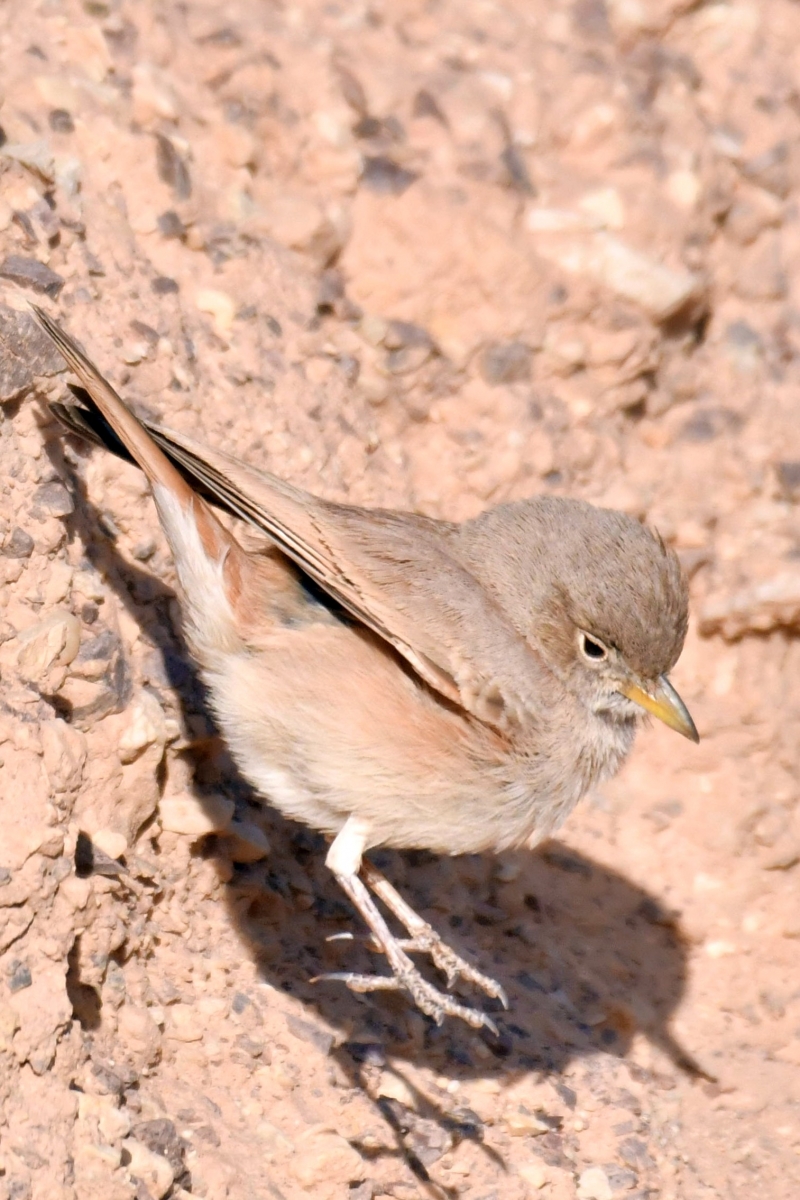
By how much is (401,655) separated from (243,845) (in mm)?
907

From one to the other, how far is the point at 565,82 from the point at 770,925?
362 centimetres

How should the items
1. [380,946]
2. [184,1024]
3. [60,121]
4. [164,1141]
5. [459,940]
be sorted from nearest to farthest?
[164,1141] < [184,1024] < [380,946] < [60,121] < [459,940]

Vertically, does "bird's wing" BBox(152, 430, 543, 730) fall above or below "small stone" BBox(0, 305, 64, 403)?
below

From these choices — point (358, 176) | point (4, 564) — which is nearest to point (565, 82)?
point (358, 176)

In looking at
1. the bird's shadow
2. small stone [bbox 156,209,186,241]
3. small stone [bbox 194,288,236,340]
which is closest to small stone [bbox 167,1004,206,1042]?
the bird's shadow

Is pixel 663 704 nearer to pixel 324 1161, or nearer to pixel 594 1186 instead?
pixel 594 1186

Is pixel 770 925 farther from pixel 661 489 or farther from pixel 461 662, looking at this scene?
pixel 461 662

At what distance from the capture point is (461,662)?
4.16 meters

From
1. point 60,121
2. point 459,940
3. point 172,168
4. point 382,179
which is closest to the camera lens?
point 60,121

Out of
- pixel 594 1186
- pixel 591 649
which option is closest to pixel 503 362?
pixel 591 649

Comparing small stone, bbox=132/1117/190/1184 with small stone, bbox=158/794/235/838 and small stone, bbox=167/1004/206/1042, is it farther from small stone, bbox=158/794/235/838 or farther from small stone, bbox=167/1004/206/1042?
small stone, bbox=158/794/235/838

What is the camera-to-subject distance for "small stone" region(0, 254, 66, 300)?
448 cm

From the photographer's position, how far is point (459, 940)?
5.13 metres

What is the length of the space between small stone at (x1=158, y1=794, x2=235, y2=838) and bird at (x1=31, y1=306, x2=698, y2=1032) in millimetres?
263
